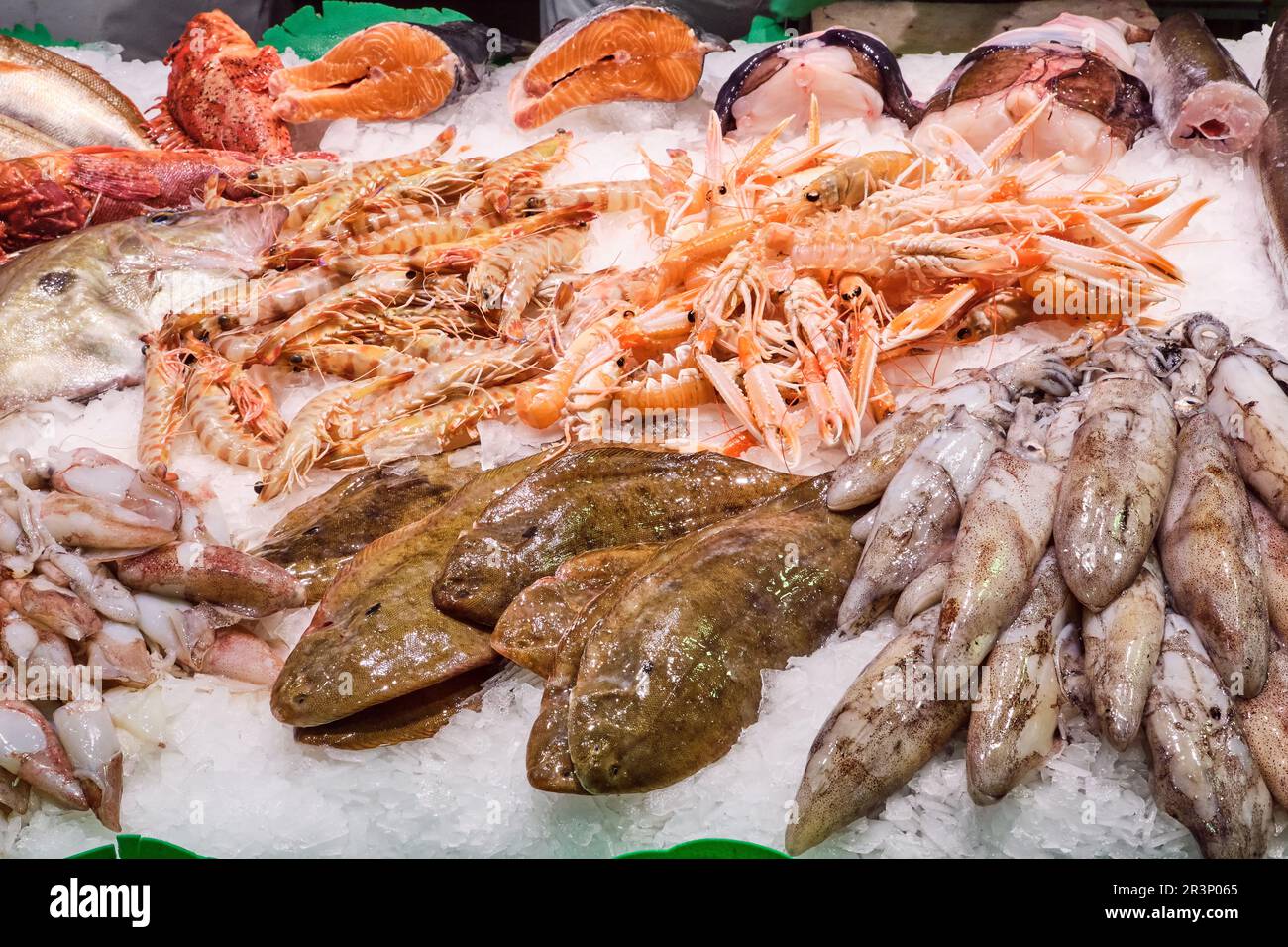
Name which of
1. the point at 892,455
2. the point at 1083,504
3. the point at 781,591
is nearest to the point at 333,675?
the point at 781,591

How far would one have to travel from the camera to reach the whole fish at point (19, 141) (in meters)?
4.64

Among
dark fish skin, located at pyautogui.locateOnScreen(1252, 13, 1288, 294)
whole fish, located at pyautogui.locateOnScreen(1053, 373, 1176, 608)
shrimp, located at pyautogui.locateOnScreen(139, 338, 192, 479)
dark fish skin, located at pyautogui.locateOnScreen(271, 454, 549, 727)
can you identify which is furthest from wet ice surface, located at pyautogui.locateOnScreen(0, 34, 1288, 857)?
dark fish skin, located at pyautogui.locateOnScreen(1252, 13, 1288, 294)

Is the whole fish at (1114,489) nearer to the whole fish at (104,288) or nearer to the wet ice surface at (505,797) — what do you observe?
the wet ice surface at (505,797)

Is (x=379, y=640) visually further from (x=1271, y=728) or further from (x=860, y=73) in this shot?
(x=860, y=73)

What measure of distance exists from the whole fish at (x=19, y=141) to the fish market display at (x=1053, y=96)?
12.3ft

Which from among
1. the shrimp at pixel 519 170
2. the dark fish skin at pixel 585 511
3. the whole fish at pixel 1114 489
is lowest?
the dark fish skin at pixel 585 511

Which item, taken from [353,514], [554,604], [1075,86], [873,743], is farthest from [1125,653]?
[1075,86]

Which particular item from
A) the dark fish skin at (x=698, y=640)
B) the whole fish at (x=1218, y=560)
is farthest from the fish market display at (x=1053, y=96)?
the dark fish skin at (x=698, y=640)

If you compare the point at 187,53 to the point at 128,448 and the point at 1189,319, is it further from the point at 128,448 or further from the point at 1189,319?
the point at 1189,319

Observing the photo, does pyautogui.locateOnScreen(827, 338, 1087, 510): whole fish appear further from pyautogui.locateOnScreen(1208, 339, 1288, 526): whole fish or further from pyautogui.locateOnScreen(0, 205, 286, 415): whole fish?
pyautogui.locateOnScreen(0, 205, 286, 415): whole fish

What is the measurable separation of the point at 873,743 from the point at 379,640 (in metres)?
1.11

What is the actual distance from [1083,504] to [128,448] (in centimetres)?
289

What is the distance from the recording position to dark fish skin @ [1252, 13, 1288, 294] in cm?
357
